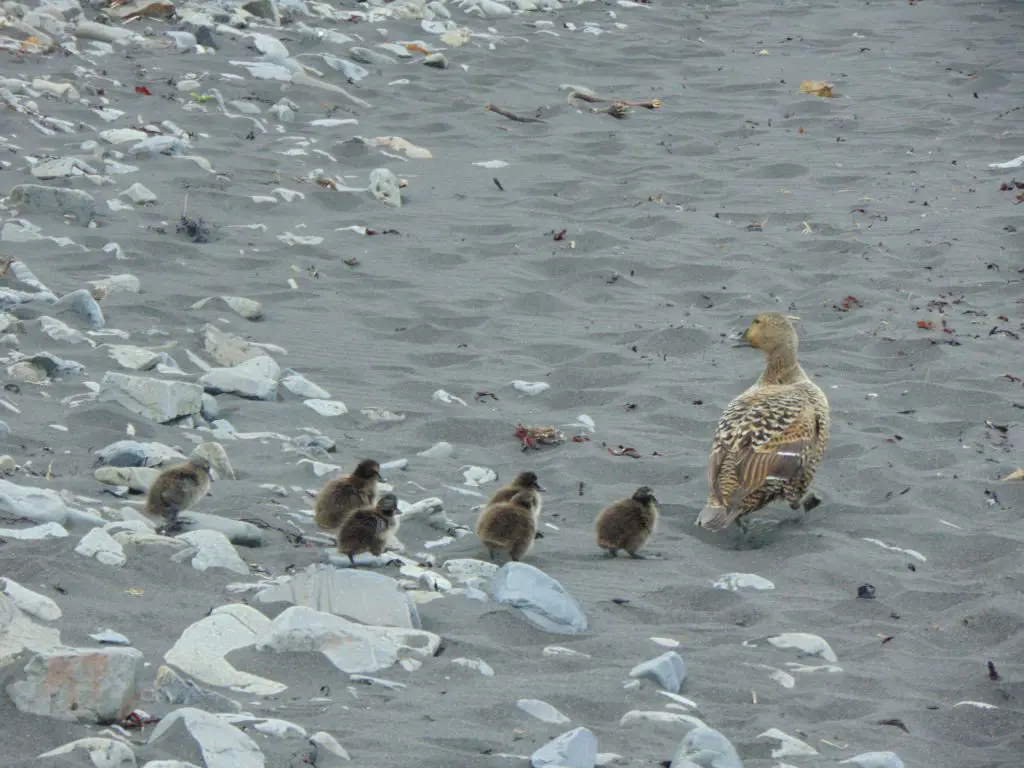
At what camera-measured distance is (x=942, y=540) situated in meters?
6.47

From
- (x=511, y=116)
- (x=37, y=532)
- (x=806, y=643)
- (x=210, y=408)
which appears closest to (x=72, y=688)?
(x=37, y=532)

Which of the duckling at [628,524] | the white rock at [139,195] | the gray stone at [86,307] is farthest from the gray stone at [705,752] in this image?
the white rock at [139,195]

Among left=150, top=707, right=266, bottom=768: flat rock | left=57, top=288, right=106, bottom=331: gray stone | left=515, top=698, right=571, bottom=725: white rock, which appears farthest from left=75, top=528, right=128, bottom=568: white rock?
left=57, top=288, right=106, bottom=331: gray stone

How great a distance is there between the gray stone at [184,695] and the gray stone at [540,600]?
137 cm

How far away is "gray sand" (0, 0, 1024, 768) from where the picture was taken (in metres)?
Answer: 4.73

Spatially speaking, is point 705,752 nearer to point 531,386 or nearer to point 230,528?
point 230,528

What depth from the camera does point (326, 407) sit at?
7492 millimetres

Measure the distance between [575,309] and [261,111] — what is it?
13.9 ft

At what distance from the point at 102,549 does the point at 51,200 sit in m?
5.03

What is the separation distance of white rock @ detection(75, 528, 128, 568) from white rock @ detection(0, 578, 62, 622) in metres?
0.48

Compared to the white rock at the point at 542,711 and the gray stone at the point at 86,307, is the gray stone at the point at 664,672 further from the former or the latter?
the gray stone at the point at 86,307

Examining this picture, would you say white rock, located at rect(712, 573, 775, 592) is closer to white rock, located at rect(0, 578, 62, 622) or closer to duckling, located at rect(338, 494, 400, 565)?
duckling, located at rect(338, 494, 400, 565)

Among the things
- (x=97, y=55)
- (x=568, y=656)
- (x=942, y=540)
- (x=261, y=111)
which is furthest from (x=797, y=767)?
(x=97, y=55)

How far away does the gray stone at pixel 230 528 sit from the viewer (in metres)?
5.62
